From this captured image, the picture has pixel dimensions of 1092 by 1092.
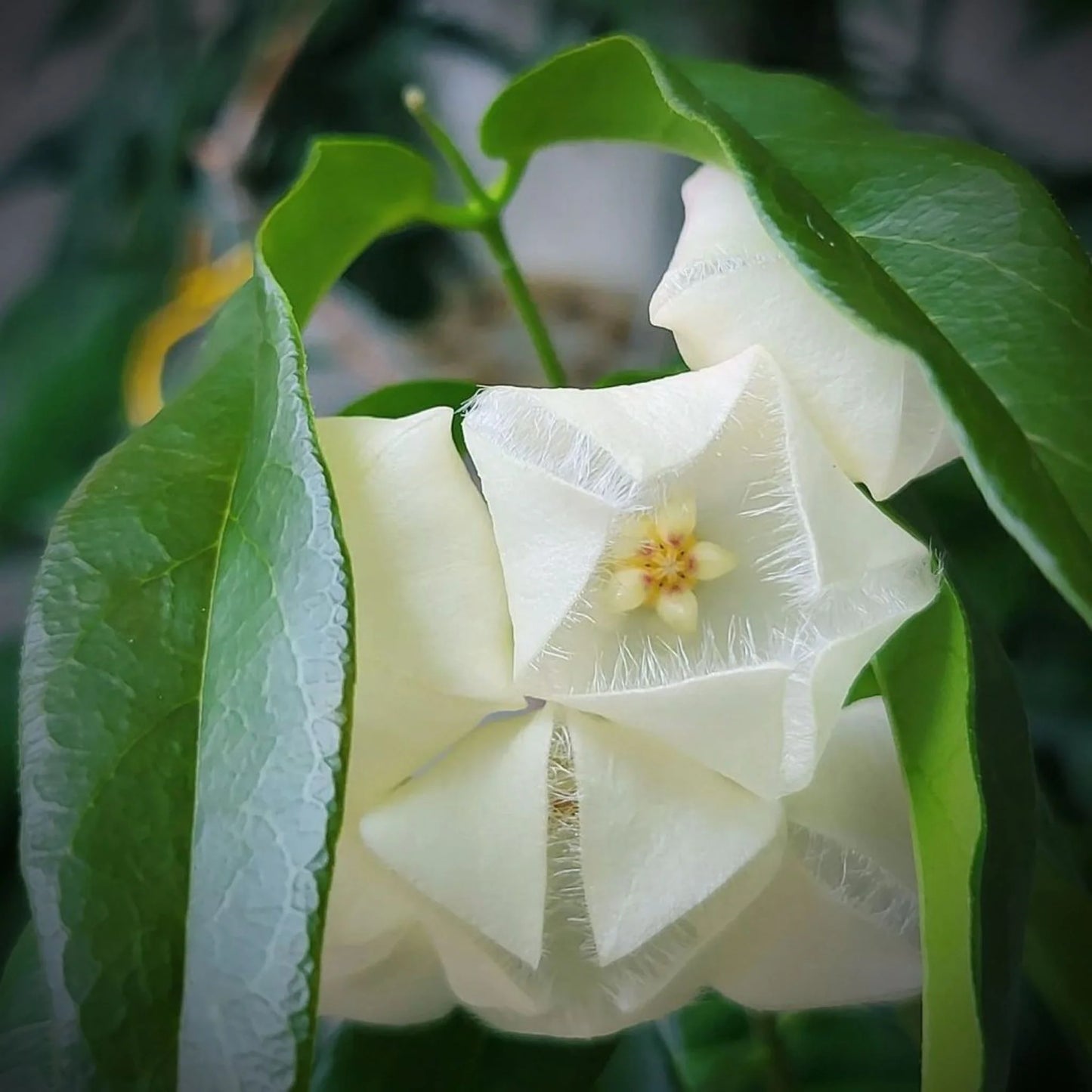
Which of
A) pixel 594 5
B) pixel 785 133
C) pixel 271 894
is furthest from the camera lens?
pixel 594 5

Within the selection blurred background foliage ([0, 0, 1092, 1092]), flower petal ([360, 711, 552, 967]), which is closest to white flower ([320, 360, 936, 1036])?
flower petal ([360, 711, 552, 967])

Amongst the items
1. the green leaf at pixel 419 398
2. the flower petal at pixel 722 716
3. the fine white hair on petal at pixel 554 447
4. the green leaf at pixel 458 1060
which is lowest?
the green leaf at pixel 458 1060

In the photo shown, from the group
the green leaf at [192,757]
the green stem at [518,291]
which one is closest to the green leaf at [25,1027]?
the green leaf at [192,757]

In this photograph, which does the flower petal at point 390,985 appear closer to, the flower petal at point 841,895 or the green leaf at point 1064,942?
the flower petal at point 841,895

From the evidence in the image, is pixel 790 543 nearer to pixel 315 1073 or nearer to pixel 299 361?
pixel 299 361

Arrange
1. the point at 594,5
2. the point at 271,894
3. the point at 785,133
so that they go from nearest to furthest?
1. the point at 271,894
2. the point at 785,133
3. the point at 594,5

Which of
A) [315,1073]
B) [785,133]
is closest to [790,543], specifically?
[785,133]

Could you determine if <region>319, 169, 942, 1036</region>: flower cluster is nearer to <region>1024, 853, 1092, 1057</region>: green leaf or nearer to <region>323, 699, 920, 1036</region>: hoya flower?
<region>323, 699, 920, 1036</region>: hoya flower
